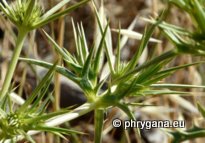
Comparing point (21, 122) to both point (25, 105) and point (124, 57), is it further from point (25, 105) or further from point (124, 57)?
point (124, 57)

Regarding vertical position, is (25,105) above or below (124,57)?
below

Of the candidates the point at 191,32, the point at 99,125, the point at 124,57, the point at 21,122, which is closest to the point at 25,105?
the point at 21,122

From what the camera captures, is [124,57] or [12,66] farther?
[124,57]

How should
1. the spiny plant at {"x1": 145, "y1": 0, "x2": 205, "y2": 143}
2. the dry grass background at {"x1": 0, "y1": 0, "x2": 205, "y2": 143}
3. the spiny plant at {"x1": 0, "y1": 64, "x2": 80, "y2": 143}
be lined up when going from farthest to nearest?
the dry grass background at {"x1": 0, "y1": 0, "x2": 205, "y2": 143}, the spiny plant at {"x1": 0, "y1": 64, "x2": 80, "y2": 143}, the spiny plant at {"x1": 145, "y1": 0, "x2": 205, "y2": 143}

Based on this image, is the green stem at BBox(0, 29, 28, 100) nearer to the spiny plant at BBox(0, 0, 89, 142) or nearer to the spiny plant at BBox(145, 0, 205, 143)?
the spiny plant at BBox(0, 0, 89, 142)

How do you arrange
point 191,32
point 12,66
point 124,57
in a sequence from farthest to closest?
1. point 124,57
2. point 12,66
3. point 191,32

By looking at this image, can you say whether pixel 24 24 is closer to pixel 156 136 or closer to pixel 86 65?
pixel 86 65

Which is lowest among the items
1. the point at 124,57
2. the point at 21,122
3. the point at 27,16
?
the point at 21,122

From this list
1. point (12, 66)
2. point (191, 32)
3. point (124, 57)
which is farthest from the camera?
point (124, 57)

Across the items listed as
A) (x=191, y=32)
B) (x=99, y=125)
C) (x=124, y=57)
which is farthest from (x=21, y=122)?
(x=124, y=57)

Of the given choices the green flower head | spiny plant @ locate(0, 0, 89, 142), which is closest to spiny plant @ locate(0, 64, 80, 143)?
spiny plant @ locate(0, 0, 89, 142)

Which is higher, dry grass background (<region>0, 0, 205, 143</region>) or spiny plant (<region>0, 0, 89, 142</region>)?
dry grass background (<region>0, 0, 205, 143</region>)
